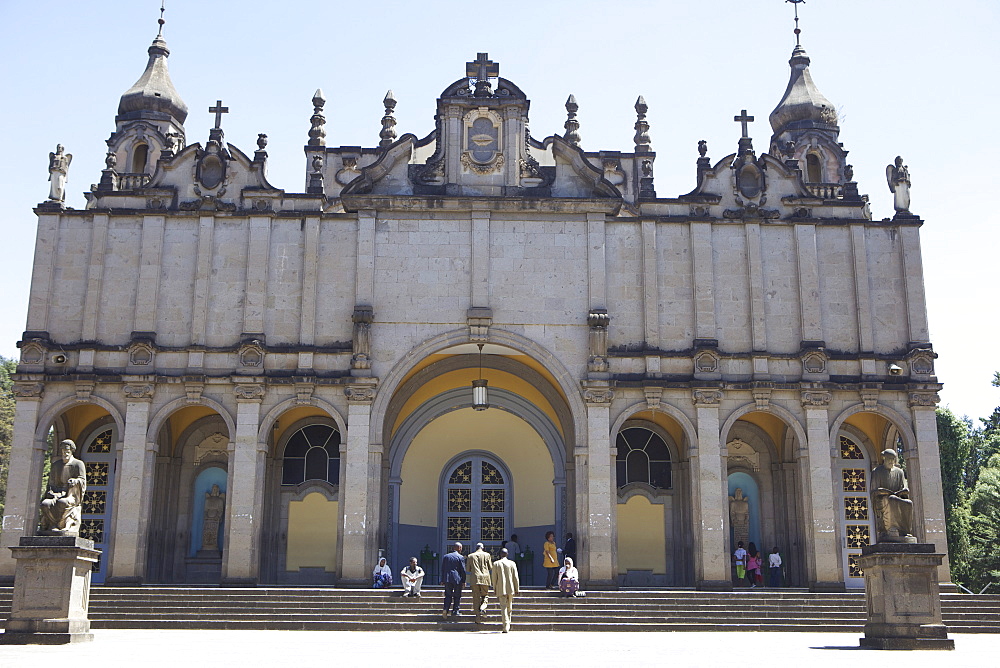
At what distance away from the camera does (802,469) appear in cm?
2650

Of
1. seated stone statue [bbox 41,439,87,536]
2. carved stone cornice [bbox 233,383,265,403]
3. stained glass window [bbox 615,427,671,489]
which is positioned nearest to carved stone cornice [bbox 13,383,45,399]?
carved stone cornice [bbox 233,383,265,403]

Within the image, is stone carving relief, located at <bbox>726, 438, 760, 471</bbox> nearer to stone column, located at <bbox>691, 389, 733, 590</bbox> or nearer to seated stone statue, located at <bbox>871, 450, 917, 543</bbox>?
stone column, located at <bbox>691, 389, 733, 590</bbox>

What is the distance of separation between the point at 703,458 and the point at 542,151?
11.2m

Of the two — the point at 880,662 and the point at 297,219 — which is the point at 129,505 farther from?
the point at 880,662

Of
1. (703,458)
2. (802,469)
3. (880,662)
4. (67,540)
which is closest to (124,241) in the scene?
(67,540)

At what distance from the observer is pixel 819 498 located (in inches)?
1025

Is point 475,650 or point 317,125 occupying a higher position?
point 317,125

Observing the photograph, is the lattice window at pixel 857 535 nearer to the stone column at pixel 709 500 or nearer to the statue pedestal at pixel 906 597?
the stone column at pixel 709 500

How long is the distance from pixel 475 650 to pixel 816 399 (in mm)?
14489

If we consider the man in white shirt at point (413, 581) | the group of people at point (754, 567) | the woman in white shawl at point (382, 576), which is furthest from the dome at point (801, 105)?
the man in white shirt at point (413, 581)

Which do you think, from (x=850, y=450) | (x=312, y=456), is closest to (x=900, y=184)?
(x=850, y=450)

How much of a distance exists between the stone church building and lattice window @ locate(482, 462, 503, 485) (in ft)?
7.26

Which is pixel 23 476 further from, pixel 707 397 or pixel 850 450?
pixel 850 450

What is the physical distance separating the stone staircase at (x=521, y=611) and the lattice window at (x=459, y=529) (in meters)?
7.36
